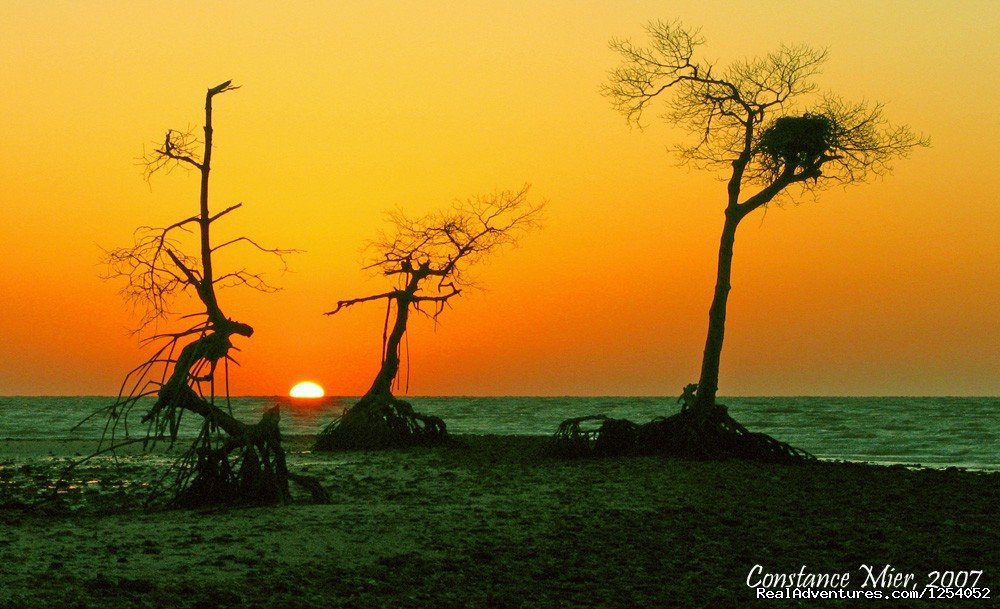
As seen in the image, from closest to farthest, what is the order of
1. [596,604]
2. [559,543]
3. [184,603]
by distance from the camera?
1. [184,603]
2. [596,604]
3. [559,543]

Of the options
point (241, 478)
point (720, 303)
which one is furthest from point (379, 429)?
point (241, 478)

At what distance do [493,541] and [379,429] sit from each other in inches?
681

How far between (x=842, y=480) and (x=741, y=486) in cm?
286

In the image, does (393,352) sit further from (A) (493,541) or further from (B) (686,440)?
(A) (493,541)

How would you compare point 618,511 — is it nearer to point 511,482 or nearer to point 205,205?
point 511,482

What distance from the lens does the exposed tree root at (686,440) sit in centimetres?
2380

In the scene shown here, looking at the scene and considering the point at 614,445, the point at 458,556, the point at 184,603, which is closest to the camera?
the point at 184,603

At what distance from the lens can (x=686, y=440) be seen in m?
23.8

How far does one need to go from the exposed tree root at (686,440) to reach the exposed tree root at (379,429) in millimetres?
5591

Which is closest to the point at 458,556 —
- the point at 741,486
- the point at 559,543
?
the point at 559,543

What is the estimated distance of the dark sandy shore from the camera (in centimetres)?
987

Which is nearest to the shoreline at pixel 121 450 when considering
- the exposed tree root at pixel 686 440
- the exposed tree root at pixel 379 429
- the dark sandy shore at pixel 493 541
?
the exposed tree root at pixel 379 429

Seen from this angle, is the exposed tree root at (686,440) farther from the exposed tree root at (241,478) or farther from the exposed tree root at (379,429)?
the exposed tree root at (241,478)

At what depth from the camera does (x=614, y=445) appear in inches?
971
